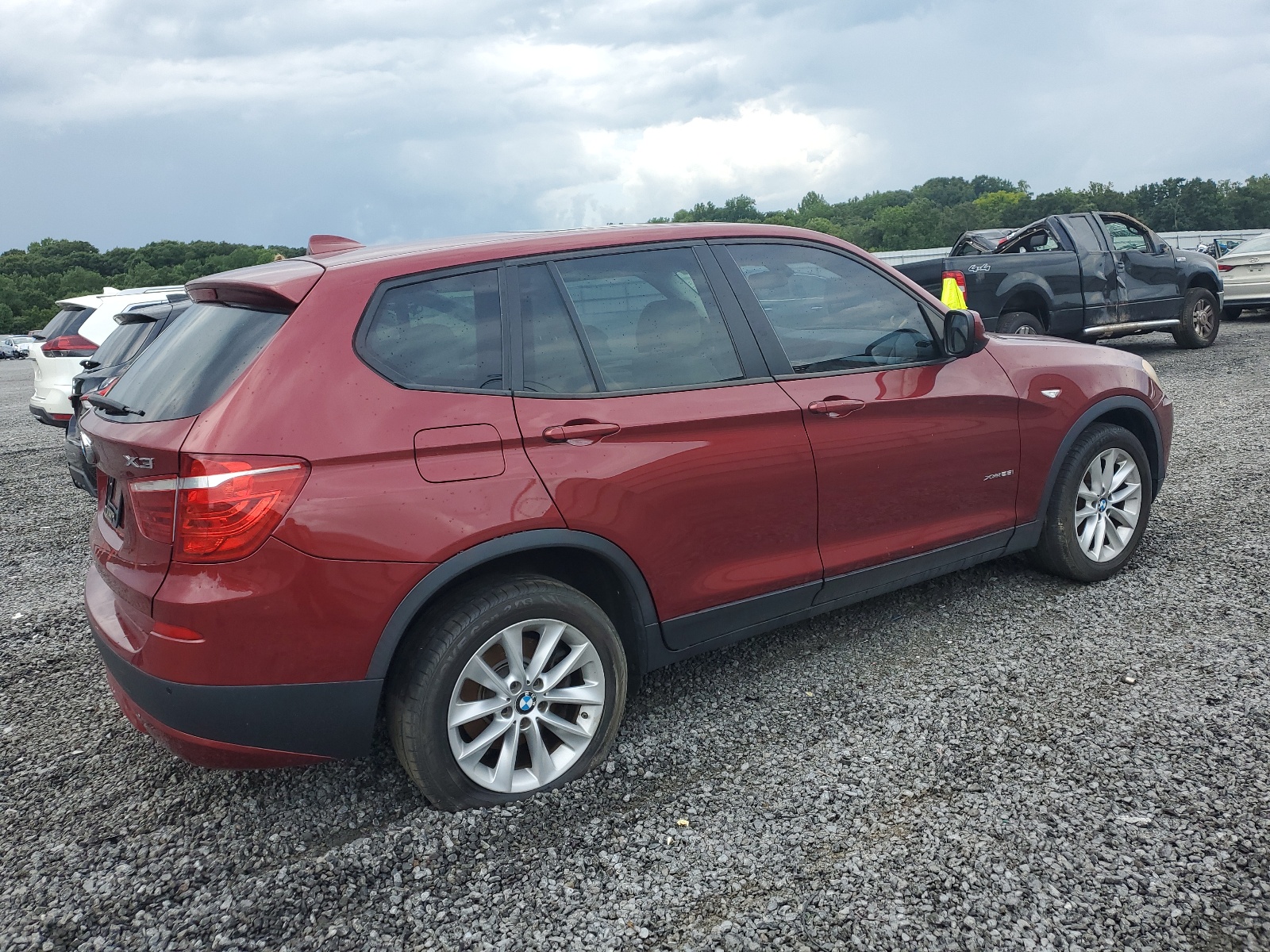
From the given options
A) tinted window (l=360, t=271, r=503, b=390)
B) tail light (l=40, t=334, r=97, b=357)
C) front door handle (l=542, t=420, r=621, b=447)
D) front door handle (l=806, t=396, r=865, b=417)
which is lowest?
tail light (l=40, t=334, r=97, b=357)

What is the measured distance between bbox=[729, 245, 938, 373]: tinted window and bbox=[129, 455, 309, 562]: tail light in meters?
1.85

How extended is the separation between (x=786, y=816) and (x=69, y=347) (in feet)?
31.0

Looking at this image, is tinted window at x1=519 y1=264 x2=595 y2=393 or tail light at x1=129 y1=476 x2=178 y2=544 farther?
tinted window at x1=519 y1=264 x2=595 y2=393

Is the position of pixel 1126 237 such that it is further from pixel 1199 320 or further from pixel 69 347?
pixel 69 347

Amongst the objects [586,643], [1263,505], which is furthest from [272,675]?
[1263,505]

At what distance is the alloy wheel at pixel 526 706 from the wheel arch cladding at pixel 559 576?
8.0 inches

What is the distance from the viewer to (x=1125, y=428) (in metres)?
4.68

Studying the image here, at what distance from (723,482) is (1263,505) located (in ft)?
13.7

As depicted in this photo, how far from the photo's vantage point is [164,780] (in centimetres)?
329

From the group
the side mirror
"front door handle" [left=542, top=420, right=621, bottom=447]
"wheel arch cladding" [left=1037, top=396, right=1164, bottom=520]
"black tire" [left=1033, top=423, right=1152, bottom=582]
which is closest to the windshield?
"wheel arch cladding" [left=1037, top=396, right=1164, bottom=520]

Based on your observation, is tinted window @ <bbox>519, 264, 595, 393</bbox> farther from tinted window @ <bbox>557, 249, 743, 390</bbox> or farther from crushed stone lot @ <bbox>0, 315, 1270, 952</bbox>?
crushed stone lot @ <bbox>0, 315, 1270, 952</bbox>

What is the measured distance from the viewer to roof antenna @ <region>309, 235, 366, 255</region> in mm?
3572

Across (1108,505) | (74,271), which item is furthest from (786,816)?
(74,271)

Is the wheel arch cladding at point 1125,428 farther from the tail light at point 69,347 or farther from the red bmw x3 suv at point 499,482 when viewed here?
the tail light at point 69,347
